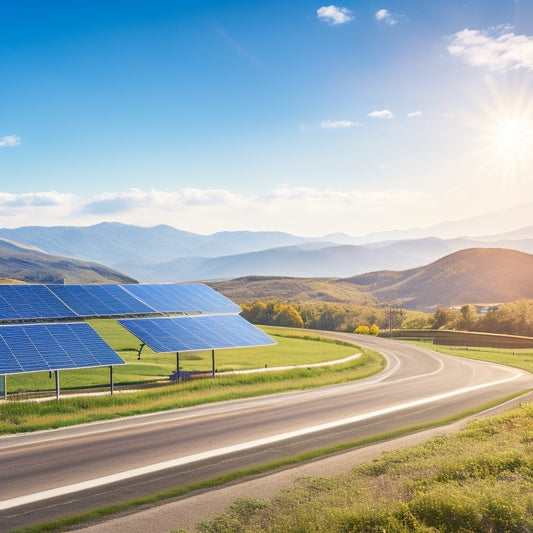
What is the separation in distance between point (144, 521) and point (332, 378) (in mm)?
28122

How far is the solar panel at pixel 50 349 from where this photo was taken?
1008 inches

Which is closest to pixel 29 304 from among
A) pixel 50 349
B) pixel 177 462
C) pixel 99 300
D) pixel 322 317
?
pixel 99 300

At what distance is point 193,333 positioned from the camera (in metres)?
35.8

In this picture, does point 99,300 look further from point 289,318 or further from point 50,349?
point 289,318

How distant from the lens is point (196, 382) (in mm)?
33531

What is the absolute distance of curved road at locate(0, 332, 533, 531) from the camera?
15602 mm

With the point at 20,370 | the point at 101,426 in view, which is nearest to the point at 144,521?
the point at 101,426

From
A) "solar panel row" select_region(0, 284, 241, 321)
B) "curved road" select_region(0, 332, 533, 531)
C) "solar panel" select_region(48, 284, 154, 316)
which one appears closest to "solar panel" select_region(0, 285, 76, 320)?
"solar panel row" select_region(0, 284, 241, 321)

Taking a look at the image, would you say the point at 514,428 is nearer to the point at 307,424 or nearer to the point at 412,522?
the point at 307,424

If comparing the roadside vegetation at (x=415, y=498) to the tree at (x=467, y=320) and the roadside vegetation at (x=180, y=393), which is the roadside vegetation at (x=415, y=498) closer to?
the roadside vegetation at (x=180, y=393)

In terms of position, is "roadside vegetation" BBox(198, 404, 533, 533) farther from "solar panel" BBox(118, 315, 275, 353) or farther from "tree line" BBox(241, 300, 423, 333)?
"tree line" BBox(241, 300, 423, 333)

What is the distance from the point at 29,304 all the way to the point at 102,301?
209 inches

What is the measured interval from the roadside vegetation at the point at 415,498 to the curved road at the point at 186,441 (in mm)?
3778

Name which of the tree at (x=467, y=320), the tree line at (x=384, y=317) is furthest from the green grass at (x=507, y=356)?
the tree at (x=467, y=320)
